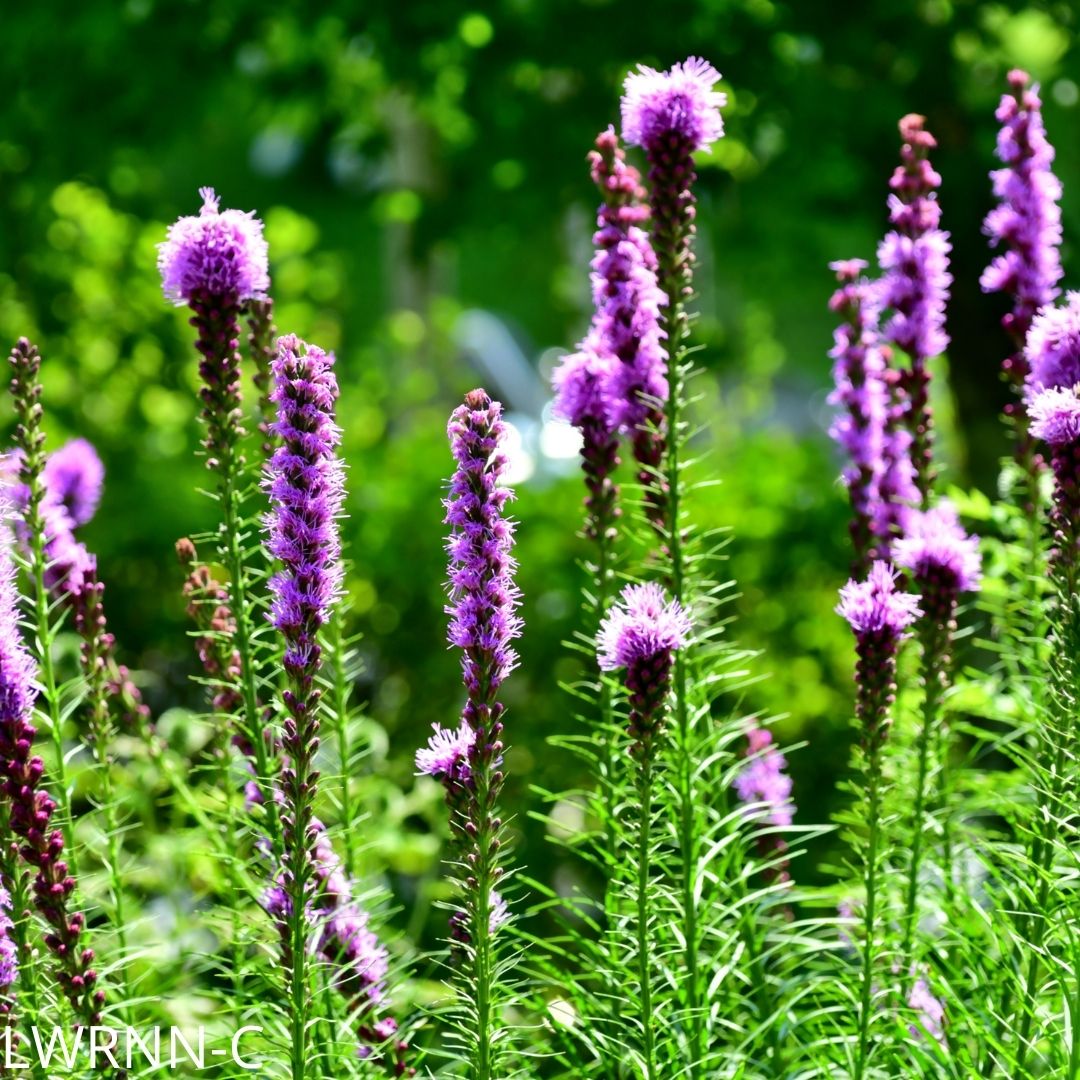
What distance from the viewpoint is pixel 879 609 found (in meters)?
2.88

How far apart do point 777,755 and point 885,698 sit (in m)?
0.71

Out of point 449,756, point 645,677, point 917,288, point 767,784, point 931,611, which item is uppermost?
point 917,288

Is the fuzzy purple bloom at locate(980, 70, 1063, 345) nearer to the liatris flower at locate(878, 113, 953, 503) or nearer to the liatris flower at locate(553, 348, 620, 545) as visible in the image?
the liatris flower at locate(878, 113, 953, 503)

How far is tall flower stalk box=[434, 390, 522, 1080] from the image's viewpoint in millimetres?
2408

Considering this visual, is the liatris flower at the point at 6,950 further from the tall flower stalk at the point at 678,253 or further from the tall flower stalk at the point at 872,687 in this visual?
the tall flower stalk at the point at 872,687

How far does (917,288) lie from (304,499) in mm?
2061

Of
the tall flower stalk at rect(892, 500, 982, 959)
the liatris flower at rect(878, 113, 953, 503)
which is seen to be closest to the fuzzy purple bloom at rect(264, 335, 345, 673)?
the tall flower stalk at rect(892, 500, 982, 959)

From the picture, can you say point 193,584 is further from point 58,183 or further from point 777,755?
point 58,183

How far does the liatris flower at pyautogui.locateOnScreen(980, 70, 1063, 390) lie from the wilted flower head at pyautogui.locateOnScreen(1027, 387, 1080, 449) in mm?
1215

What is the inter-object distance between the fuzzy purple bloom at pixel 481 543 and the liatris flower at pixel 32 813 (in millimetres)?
718

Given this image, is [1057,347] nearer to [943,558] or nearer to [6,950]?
[943,558]

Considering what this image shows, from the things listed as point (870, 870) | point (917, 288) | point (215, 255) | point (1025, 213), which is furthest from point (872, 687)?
point (1025, 213)

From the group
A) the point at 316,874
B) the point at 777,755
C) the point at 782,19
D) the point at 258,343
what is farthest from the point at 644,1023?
the point at 782,19

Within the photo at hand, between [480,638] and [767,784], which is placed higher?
[767,784]
